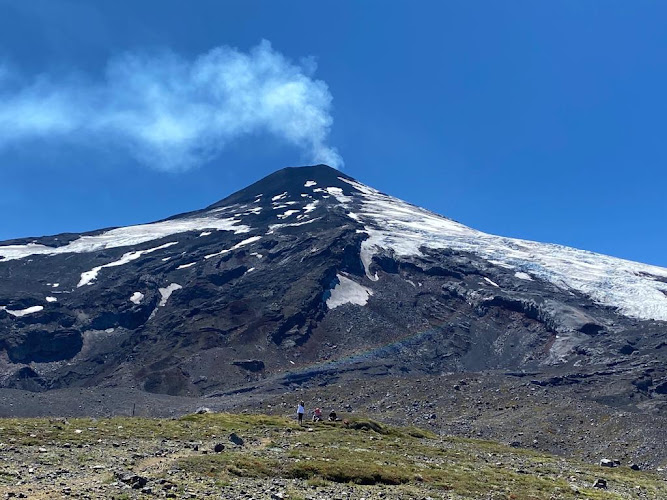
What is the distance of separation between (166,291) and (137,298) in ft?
27.5

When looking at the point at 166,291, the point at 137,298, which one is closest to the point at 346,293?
the point at 166,291

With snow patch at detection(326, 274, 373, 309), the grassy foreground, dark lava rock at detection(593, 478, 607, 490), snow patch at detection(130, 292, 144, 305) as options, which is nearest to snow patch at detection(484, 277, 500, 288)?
snow patch at detection(326, 274, 373, 309)

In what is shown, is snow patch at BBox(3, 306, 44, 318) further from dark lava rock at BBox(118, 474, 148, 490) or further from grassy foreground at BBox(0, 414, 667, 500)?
dark lava rock at BBox(118, 474, 148, 490)

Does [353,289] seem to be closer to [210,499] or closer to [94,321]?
[94,321]

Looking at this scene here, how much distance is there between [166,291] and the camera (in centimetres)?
17662

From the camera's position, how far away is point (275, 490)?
26266 mm

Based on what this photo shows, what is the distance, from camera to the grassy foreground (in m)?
25.4

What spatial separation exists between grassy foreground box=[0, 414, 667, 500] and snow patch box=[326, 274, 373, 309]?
348 ft

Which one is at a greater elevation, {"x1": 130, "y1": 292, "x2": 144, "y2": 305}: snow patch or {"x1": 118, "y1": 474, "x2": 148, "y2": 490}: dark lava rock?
{"x1": 130, "y1": 292, "x2": 144, "y2": 305}: snow patch


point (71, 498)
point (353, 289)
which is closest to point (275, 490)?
point (71, 498)

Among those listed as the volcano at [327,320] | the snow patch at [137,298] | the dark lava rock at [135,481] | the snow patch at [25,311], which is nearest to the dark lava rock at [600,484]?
the dark lava rock at [135,481]

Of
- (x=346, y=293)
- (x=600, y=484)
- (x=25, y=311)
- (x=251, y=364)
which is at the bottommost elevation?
(x=600, y=484)

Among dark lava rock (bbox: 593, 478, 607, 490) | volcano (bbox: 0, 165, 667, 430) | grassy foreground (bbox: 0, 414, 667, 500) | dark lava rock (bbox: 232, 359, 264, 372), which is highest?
volcano (bbox: 0, 165, 667, 430)

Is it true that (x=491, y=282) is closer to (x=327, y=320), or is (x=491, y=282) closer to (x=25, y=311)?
(x=327, y=320)
